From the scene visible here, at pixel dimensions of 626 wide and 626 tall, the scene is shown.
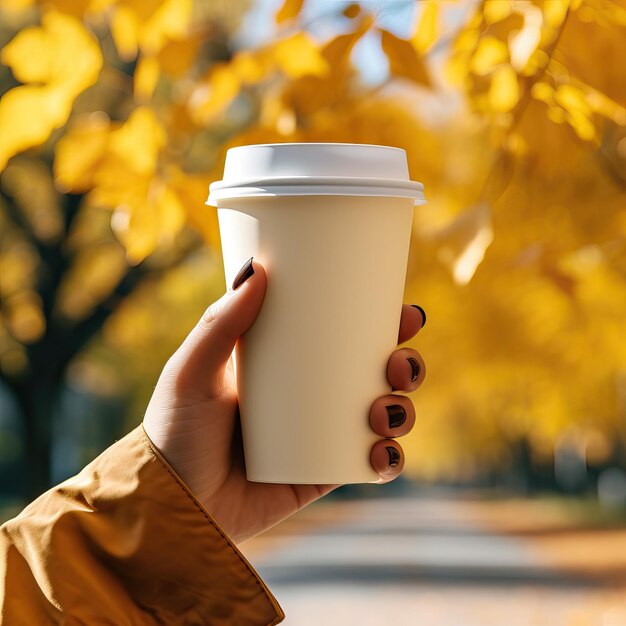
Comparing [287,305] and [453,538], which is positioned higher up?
[287,305]

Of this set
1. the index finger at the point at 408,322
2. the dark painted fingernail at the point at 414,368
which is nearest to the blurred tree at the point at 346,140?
the index finger at the point at 408,322

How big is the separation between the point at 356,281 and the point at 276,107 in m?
1.85

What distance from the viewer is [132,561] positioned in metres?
1.98

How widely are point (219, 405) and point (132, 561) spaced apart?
0.37 m

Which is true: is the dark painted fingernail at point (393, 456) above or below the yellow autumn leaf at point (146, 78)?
below

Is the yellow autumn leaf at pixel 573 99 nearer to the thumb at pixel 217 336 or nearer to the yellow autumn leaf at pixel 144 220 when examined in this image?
the yellow autumn leaf at pixel 144 220

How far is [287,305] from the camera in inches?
76.5

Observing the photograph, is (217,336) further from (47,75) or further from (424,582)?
(424,582)

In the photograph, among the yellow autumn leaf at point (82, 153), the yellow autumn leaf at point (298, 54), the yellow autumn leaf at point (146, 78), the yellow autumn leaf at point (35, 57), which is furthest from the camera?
the yellow autumn leaf at point (298, 54)

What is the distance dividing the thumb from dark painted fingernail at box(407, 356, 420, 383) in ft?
1.08

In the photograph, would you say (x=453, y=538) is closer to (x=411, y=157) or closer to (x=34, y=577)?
(x=411, y=157)

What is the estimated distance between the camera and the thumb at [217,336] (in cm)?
192

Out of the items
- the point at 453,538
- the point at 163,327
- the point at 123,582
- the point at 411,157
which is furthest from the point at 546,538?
the point at 123,582

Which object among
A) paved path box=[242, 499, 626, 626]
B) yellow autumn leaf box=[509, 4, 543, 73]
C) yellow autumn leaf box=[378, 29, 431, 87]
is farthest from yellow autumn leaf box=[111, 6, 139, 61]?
paved path box=[242, 499, 626, 626]
